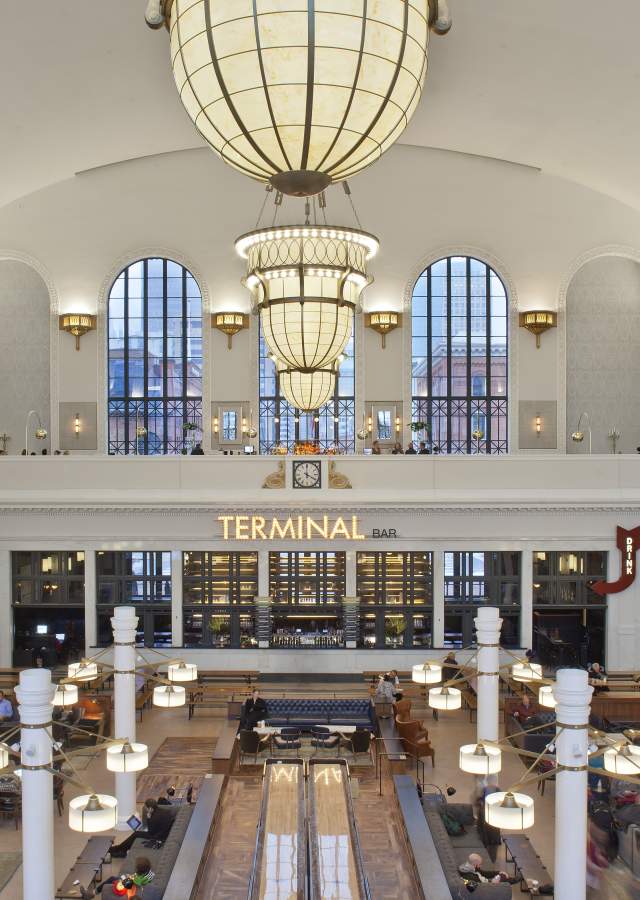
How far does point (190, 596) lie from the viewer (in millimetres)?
20156

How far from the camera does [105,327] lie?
21719 mm

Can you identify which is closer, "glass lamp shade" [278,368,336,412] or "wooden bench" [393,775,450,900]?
"glass lamp shade" [278,368,336,412]

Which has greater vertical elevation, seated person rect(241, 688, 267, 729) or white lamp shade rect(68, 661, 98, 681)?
white lamp shade rect(68, 661, 98, 681)

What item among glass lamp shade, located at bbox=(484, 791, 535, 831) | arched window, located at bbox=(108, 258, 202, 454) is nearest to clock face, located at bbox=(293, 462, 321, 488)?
arched window, located at bbox=(108, 258, 202, 454)

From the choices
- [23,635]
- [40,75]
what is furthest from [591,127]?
[23,635]

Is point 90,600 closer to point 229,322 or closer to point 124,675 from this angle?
point 229,322

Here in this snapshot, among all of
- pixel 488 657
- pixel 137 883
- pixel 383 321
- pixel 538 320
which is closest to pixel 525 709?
pixel 488 657

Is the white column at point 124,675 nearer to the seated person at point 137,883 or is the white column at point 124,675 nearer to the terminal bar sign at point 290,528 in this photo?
the seated person at point 137,883

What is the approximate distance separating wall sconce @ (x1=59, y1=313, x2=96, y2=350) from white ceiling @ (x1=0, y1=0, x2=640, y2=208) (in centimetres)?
288

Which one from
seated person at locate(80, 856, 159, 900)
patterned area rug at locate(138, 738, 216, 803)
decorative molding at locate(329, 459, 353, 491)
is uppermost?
decorative molding at locate(329, 459, 353, 491)

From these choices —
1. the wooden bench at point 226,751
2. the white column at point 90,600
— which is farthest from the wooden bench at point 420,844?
the white column at point 90,600

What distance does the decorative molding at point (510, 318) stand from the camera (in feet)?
A: 70.3

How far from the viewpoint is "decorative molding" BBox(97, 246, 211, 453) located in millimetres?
21609

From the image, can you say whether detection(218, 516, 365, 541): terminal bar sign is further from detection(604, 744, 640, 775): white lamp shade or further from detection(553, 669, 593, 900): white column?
detection(553, 669, 593, 900): white column
